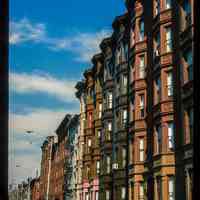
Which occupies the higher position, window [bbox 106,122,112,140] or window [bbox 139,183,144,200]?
window [bbox 106,122,112,140]

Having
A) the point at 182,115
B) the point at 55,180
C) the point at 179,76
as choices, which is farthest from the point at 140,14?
the point at 55,180

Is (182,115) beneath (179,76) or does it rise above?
beneath

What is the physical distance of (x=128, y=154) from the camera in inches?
1217

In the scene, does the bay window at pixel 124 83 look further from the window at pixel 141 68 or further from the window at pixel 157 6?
the window at pixel 157 6

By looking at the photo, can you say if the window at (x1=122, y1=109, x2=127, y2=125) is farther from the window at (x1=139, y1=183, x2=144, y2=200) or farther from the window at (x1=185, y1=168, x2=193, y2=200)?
the window at (x1=185, y1=168, x2=193, y2=200)

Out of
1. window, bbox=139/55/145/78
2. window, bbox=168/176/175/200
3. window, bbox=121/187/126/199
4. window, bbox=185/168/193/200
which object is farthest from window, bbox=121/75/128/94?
window, bbox=185/168/193/200

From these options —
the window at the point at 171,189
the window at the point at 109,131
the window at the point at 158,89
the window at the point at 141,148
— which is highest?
the window at the point at 158,89

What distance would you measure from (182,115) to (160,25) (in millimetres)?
7268

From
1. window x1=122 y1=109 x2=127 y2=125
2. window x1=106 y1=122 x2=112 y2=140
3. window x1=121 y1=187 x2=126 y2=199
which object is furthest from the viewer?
window x1=106 y1=122 x2=112 y2=140

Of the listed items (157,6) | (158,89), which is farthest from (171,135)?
(157,6)

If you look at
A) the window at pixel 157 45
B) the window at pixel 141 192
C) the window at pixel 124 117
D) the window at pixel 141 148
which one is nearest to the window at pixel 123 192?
the window at pixel 141 192

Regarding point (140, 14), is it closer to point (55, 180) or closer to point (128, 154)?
point (128, 154)

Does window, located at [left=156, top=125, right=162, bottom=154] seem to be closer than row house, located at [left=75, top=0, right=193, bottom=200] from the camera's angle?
No

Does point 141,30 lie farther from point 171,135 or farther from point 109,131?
point 109,131
